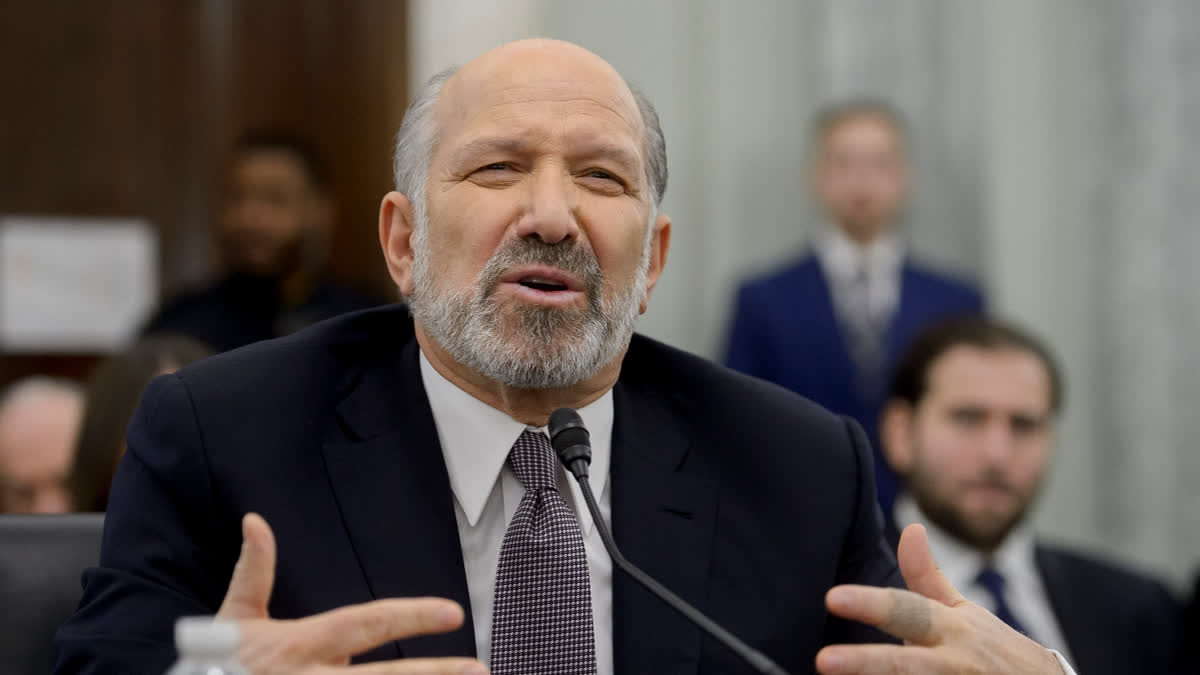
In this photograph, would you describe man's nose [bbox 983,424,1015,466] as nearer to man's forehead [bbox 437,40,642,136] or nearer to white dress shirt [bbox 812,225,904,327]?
white dress shirt [bbox 812,225,904,327]

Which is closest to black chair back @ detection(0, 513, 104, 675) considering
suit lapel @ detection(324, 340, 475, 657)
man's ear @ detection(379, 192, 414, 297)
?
suit lapel @ detection(324, 340, 475, 657)

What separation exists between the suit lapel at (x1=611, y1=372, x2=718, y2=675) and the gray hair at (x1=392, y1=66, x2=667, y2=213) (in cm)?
30

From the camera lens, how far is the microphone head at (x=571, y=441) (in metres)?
1.58

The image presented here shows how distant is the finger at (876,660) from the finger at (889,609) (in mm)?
19

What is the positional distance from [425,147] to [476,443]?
0.38 meters

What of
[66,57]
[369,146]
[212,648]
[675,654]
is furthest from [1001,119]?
[212,648]

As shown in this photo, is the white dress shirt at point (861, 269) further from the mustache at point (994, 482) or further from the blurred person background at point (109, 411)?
the blurred person background at point (109, 411)

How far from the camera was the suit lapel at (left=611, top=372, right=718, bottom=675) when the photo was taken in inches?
67.6

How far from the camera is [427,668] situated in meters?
1.33

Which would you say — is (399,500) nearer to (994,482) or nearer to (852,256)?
(994,482)

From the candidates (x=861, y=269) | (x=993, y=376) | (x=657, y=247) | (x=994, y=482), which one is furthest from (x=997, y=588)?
(x=657, y=247)

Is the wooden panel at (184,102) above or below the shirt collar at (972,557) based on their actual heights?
above

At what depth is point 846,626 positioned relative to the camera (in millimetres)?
1845

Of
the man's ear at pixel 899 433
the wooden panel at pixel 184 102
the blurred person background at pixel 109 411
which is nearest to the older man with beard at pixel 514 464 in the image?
the blurred person background at pixel 109 411
